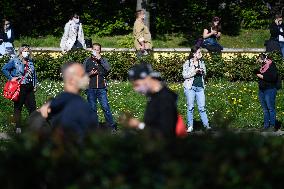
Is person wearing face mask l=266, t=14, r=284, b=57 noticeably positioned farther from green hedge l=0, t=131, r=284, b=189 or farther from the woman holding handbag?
green hedge l=0, t=131, r=284, b=189

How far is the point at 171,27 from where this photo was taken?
82.6 feet

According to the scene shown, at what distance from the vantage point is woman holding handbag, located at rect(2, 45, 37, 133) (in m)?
12.4

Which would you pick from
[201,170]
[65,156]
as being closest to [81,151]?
[65,156]

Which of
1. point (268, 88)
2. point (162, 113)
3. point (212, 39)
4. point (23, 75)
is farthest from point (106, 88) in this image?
point (162, 113)

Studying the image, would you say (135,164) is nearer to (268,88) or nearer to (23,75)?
(23,75)

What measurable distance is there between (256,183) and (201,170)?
416mm

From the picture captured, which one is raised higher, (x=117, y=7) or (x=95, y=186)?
(x=117, y=7)

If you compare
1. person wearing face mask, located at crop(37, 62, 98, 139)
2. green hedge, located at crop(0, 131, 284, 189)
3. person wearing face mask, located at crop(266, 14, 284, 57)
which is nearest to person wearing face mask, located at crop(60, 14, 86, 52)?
person wearing face mask, located at crop(266, 14, 284, 57)

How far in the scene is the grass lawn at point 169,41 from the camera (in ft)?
75.8

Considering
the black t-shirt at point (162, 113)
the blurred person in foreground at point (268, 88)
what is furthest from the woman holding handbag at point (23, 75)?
the black t-shirt at point (162, 113)

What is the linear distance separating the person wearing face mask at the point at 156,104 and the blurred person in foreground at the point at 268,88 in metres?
6.29

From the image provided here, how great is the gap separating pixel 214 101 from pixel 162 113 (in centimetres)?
896

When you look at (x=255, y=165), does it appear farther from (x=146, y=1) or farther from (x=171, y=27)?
(x=171, y=27)

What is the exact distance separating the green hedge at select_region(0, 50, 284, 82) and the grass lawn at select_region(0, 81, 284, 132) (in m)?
0.61
